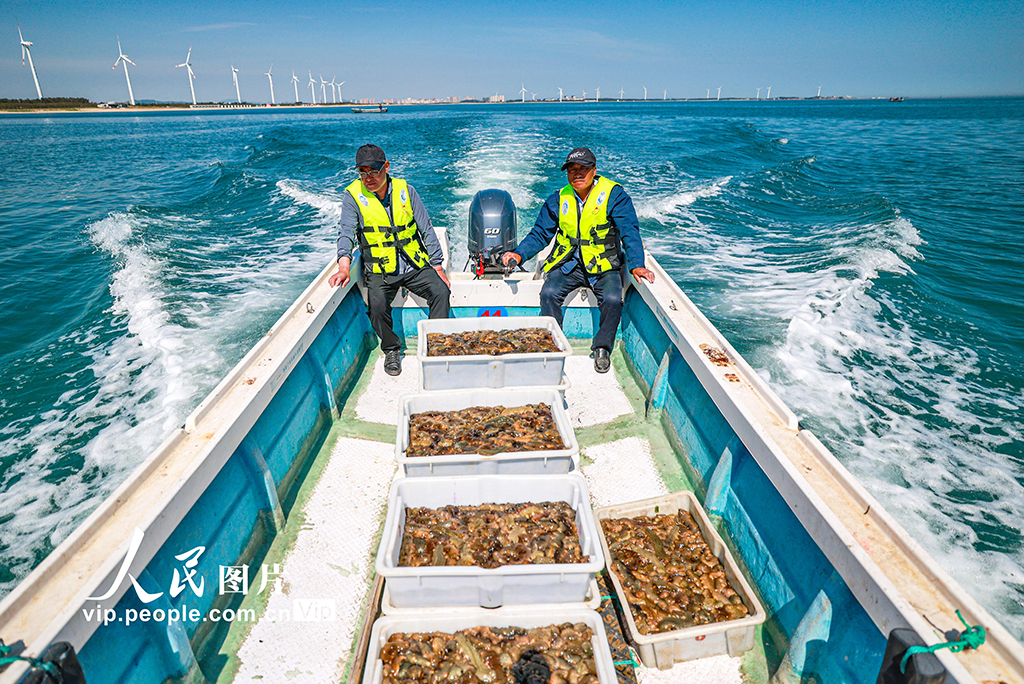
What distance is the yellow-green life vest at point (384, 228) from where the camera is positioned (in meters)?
4.34

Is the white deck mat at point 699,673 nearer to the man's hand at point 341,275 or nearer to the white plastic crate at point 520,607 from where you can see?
the white plastic crate at point 520,607

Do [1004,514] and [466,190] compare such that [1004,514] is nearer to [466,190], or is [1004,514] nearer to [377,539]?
[377,539]

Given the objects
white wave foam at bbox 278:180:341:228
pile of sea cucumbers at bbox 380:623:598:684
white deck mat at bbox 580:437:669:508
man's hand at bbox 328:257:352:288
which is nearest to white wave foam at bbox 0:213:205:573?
man's hand at bbox 328:257:352:288

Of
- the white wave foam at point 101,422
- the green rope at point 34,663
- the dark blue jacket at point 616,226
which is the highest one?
the dark blue jacket at point 616,226

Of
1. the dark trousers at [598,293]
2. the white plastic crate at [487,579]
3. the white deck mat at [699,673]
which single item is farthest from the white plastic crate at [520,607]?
the dark trousers at [598,293]

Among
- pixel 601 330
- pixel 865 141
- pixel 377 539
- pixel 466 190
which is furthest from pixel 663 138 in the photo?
pixel 377 539

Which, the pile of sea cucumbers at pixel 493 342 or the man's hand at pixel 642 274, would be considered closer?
the pile of sea cucumbers at pixel 493 342

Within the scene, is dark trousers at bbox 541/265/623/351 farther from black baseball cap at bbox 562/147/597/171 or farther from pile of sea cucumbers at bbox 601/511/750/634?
pile of sea cucumbers at bbox 601/511/750/634

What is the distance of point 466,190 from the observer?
41.4 ft

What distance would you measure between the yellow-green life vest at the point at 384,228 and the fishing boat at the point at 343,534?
597 mm

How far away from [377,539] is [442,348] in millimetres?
1412

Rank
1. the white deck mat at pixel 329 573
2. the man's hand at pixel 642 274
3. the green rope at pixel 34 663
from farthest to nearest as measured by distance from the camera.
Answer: the man's hand at pixel 642 274 < the white deck mat at pixel 329 573 < the green rope at pixel 34 663

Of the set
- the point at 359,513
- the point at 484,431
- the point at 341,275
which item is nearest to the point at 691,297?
the point at 341,275

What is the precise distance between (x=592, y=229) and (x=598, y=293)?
566mm
